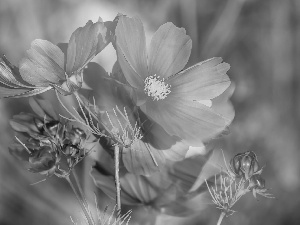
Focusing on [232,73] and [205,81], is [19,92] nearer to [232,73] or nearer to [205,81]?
[205,81]

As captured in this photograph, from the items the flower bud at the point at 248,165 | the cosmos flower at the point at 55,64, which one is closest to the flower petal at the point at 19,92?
the cosmos flower at the point at 55,64

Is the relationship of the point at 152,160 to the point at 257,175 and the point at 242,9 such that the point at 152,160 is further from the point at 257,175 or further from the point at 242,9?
the point at 242,9

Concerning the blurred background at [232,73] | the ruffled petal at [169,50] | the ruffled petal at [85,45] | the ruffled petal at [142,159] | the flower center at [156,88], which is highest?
the ruffled petal at [85,45]

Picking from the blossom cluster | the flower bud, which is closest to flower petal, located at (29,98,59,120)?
the blossom cluster

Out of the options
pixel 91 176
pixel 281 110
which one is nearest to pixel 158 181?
pixel 91 176

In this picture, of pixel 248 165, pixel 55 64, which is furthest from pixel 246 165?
pixel 55 64

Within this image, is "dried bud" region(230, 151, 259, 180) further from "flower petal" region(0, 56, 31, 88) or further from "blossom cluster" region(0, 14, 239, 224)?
"flower petal" region(0, 56, 31, 88)

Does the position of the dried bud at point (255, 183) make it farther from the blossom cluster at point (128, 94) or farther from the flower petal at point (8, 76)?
the flower petal at point (8, 76)
